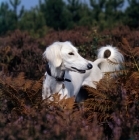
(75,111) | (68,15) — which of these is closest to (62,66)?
(75,111)

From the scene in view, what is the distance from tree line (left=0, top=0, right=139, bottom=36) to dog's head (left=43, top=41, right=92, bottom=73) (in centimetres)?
1724

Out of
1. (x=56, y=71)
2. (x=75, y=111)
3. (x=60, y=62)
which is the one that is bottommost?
(x=75, y=111)

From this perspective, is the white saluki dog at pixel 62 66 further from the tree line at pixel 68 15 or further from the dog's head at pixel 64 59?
the tree line at pixel 68 15

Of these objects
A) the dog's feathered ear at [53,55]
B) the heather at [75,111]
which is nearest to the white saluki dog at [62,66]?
the dog's feathered ear at [53,55]

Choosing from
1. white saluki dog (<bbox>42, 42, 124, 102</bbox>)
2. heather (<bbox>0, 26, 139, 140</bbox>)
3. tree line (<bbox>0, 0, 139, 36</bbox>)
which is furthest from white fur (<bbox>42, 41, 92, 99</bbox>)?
tree line (<bbox>0, 0, 139, 36</bbox>)

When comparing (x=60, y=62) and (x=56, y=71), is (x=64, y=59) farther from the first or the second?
(x=56, y=71)

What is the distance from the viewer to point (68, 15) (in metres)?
25.3

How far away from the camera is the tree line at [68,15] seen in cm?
2430

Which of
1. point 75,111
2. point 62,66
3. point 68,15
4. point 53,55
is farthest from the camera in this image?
point 68,15

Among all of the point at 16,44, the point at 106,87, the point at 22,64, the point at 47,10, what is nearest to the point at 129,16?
the point at 47,10

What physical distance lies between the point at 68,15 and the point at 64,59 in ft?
62.0

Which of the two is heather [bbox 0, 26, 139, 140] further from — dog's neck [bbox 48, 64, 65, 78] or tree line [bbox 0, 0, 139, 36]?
tree line [bbox 0, 0, 139, 36]

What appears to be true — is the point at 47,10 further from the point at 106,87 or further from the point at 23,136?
the point at 23,136

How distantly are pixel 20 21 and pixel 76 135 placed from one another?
76.1 ft
